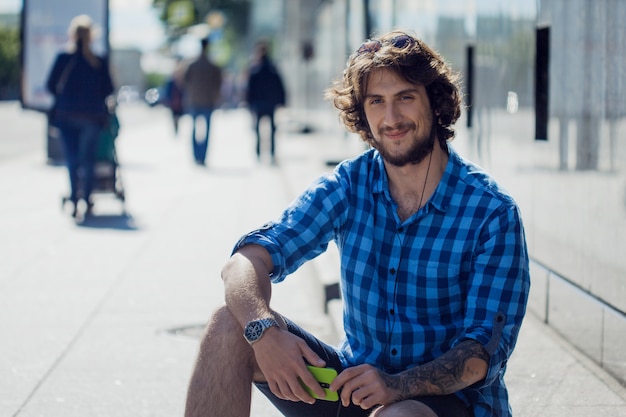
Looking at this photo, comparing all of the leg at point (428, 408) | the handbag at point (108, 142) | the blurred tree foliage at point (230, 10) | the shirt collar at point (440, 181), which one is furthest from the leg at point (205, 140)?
the blurred tree foliage at point (230, 10)

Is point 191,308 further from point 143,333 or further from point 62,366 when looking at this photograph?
point 62,366

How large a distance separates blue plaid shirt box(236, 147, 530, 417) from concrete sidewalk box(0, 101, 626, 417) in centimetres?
112

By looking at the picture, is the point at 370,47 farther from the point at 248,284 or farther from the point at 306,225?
the point at 248,284

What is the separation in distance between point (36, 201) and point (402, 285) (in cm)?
971

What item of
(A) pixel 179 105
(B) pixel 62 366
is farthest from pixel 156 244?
(A) pixel 179 105

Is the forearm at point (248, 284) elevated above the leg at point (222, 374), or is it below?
above

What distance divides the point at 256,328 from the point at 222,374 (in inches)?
6.2

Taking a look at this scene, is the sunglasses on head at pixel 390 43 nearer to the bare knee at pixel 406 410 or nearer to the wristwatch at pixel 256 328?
the wristwatch at pixel 256 328

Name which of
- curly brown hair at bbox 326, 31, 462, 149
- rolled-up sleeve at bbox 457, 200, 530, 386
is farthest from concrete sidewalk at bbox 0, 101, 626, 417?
curly brown hair at bbox 326, 31, 462, 149

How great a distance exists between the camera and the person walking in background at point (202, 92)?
17844 mm

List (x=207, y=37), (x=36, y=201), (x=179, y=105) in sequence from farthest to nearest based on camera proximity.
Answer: (x=179, y=105) < (x=207, y=37) < (x=36, y=201)

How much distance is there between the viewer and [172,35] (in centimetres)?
9138

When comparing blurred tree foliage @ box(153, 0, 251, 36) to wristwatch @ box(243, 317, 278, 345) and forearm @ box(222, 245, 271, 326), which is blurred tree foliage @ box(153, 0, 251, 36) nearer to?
forearm @ box(222, 245, 271, 326)

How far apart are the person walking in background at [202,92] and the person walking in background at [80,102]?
6.48 metres
